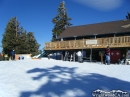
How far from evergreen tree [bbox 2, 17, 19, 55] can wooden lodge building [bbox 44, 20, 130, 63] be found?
653 inches

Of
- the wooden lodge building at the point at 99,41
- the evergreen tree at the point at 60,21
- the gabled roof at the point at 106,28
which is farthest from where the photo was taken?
the evergreen tree at the point at 60,21

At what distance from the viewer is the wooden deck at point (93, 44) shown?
21.2 m

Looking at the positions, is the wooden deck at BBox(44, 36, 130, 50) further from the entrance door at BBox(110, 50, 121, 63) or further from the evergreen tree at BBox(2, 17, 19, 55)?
the evergreen tree at BBox(2, 17, 19, 55)

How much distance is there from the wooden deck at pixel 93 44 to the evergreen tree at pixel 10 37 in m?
19.0

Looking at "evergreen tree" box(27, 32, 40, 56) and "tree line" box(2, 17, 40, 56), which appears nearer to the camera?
"tree line" box(2, 17, 40, 56)

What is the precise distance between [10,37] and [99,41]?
2918 centimetres

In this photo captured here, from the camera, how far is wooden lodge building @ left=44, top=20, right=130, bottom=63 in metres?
21.8

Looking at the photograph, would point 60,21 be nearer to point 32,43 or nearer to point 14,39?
point 32,43

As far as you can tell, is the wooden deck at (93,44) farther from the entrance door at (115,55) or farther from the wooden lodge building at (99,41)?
the entrance door at (115,55)

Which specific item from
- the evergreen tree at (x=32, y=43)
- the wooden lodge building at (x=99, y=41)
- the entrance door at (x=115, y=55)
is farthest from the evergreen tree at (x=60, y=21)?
the entrance door at (x=115, y=55)

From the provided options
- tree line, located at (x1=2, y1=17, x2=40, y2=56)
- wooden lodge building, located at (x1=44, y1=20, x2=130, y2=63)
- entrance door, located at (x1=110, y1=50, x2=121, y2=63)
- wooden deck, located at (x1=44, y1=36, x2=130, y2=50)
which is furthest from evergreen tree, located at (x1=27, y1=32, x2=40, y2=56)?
entrance door, located at (x1=110, y1=50, x2=121, y2=63)

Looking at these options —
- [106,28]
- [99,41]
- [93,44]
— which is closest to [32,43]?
[106,28]

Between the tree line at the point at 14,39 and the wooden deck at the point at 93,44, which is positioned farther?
the tree line at the point at 14,39

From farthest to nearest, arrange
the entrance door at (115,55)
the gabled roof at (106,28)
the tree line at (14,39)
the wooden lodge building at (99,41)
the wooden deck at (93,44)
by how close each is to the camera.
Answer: the tree line at (14,39)
the gabled roof at (106,28)
the entrance door at (115,55)
the wooden lodge building at (99,41)
the wooden deck at (93,44)
